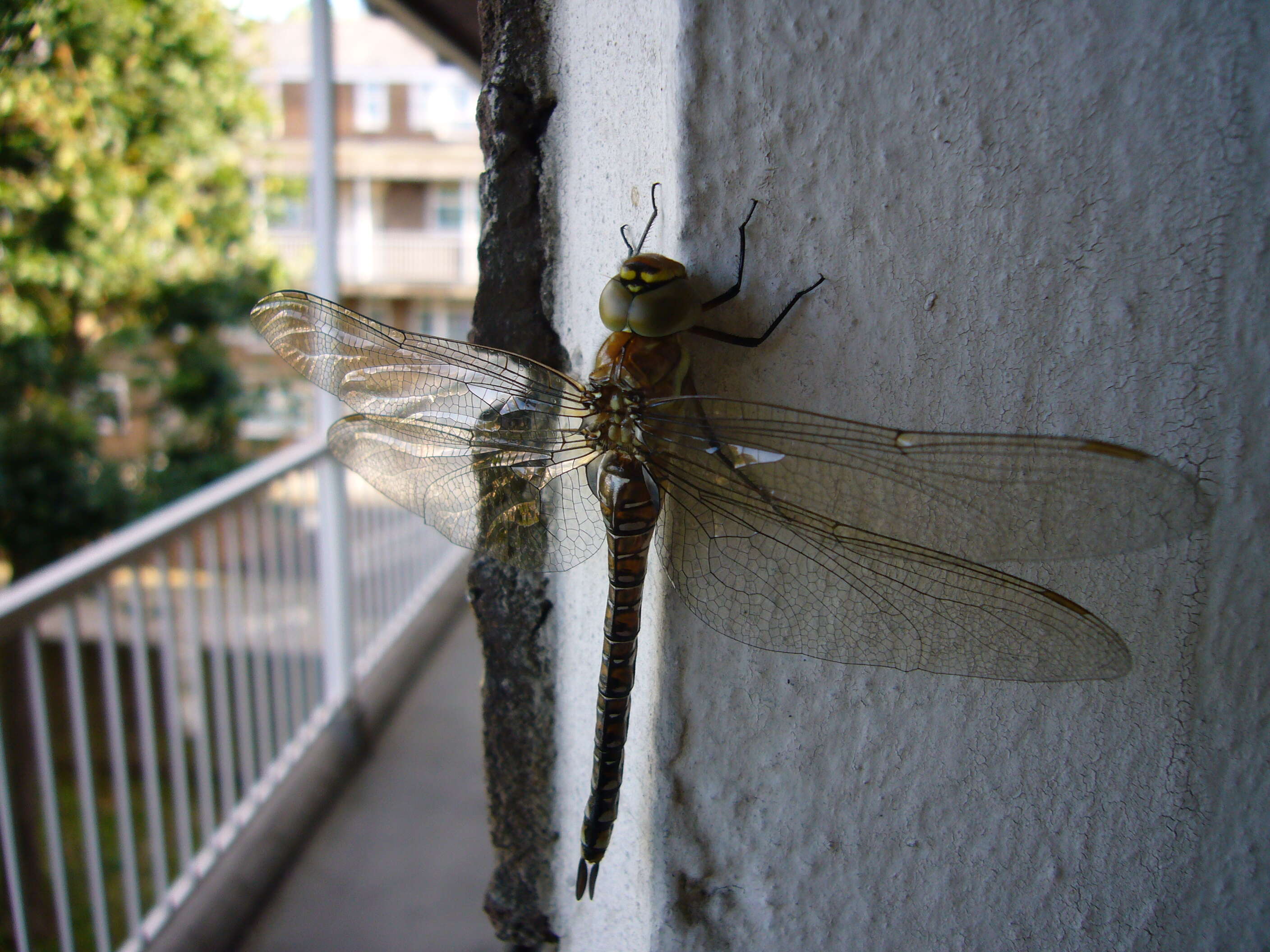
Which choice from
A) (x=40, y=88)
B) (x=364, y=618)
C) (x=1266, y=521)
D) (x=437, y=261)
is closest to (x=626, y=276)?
(x=1266, y=521)

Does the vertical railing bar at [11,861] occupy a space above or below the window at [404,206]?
below

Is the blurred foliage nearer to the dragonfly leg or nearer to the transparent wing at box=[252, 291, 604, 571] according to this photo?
the transparent wing at box=[252, 291, 604, 571]

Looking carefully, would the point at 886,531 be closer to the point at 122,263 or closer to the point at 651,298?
the point at 651,298

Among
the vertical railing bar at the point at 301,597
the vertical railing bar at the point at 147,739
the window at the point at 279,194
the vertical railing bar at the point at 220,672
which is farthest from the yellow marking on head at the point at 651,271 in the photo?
the window at the point at 279,194

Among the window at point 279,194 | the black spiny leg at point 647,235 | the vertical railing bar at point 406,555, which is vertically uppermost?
the window at point 279,194

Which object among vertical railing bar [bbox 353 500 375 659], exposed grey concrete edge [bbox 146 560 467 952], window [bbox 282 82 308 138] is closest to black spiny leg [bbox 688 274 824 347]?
exposed grey concrete edge [bbox 146 560 467 952]

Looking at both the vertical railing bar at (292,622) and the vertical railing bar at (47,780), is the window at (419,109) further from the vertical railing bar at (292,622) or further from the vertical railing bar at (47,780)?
the vertical railing bar at (47,780)

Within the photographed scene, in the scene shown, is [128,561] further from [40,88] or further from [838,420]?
[40,88]
